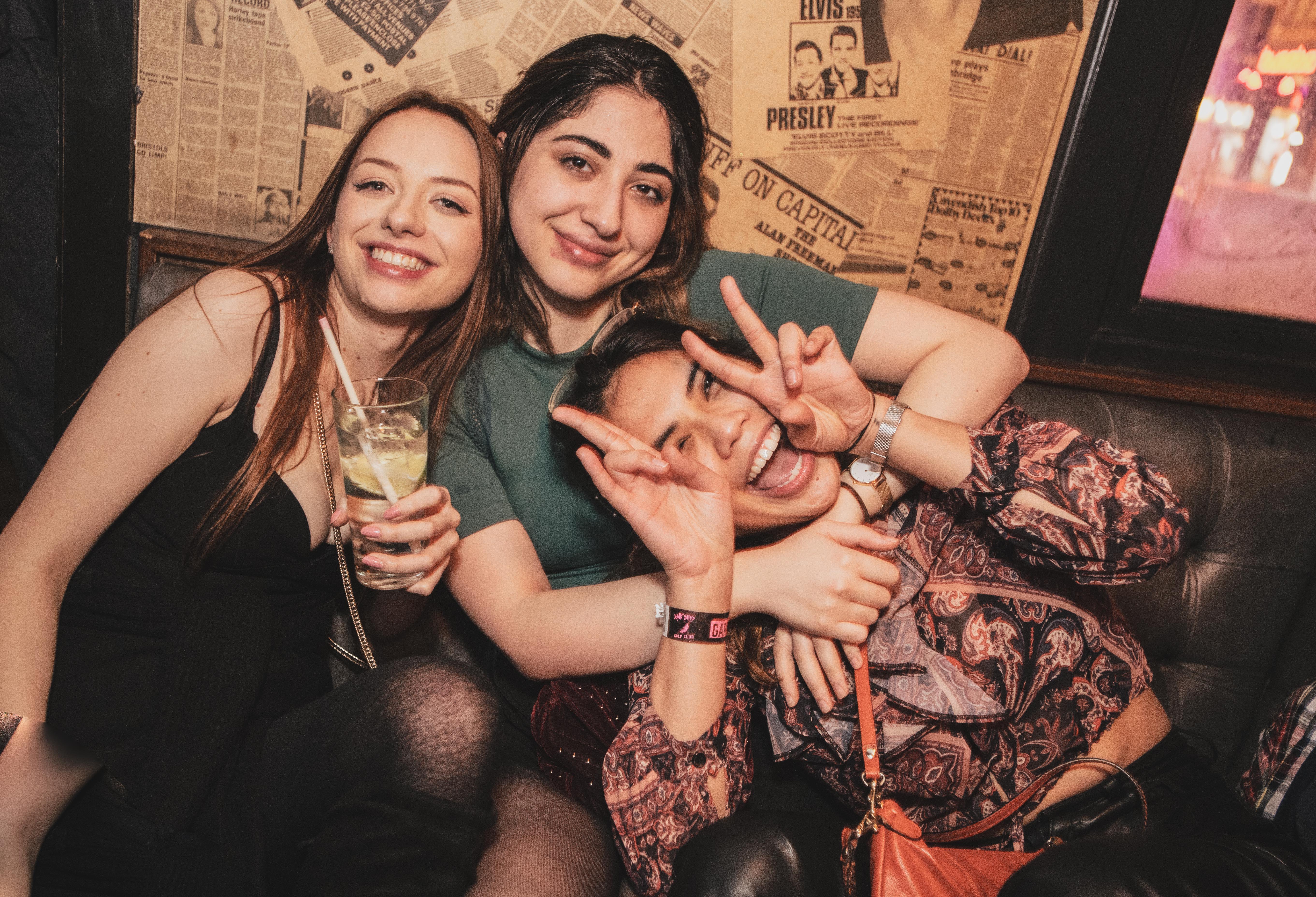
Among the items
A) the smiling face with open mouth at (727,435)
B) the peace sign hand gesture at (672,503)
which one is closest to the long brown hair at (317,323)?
the smiling face with open mouth at (727,435)

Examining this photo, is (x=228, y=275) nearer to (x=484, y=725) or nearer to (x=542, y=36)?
(x=484, y=725)

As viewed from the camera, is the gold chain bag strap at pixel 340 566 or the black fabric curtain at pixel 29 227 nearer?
the gold chain bag strap at pixel 340 566

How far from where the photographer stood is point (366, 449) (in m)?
1.10

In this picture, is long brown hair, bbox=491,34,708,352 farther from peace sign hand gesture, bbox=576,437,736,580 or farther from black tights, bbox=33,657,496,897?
black tights, bbox=33,657,496,897

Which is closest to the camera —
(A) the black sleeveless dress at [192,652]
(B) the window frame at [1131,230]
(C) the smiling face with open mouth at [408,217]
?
(A) the black sleeveless dress at [192,652]

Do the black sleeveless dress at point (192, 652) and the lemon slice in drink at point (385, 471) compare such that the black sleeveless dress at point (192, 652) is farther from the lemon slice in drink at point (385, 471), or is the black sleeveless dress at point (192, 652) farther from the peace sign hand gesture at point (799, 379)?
the peace sign hand gesture at point (799, 379)

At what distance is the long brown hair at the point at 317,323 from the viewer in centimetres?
130

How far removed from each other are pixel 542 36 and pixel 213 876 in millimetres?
1915

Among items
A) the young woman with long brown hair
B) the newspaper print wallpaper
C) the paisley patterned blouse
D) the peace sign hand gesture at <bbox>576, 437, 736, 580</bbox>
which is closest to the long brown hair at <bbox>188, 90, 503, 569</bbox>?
the young woman with long brown hair

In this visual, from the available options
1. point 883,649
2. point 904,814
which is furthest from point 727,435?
point 904,814

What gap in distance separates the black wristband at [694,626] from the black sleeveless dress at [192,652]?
0.67 metres

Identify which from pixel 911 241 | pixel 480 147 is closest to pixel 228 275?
pixel 480 147

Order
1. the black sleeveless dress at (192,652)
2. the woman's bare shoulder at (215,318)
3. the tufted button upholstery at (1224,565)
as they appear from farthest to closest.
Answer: the tufted button upholstery at (1224,565) → the woman's bare shoulder at (215,318) → the black sleeveless dress at (192,652)

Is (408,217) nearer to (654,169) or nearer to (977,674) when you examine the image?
(654,169)
